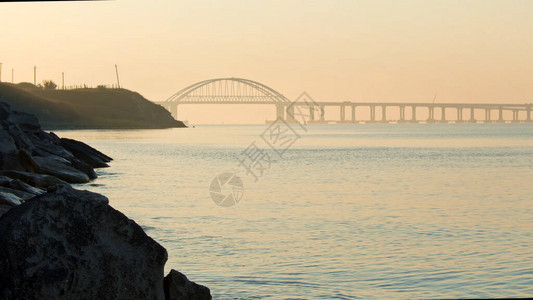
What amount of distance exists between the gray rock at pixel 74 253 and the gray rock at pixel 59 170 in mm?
13198

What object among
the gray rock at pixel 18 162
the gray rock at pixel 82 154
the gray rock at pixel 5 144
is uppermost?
the gray rock at pixel 5 144

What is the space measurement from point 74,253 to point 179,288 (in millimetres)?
1135

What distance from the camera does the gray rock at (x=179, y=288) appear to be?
6.49m

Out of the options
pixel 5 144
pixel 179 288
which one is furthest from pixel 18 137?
pixel 179 288

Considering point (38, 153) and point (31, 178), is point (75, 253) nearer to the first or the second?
point (31, 178)

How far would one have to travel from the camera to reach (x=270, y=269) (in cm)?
974

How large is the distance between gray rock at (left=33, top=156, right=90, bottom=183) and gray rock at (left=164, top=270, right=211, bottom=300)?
501 inches

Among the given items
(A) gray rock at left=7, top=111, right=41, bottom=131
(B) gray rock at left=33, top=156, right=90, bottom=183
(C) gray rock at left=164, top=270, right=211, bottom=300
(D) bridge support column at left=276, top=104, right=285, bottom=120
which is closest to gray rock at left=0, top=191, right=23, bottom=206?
(C) gray rock at left=164, top=270, right=211, bottom=300

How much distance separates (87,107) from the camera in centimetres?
13650

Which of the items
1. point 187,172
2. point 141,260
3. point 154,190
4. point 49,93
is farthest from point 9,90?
point 141,260

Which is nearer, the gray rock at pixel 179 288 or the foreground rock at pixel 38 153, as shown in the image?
the gray rock at pixel 179 288

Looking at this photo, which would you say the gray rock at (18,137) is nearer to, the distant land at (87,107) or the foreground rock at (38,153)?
the foreground rock at (38,153)

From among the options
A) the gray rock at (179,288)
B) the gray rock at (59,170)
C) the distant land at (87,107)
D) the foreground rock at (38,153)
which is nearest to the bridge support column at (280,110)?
the distant land at (87,107)

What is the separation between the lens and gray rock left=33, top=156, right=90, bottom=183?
19141 millimetres
